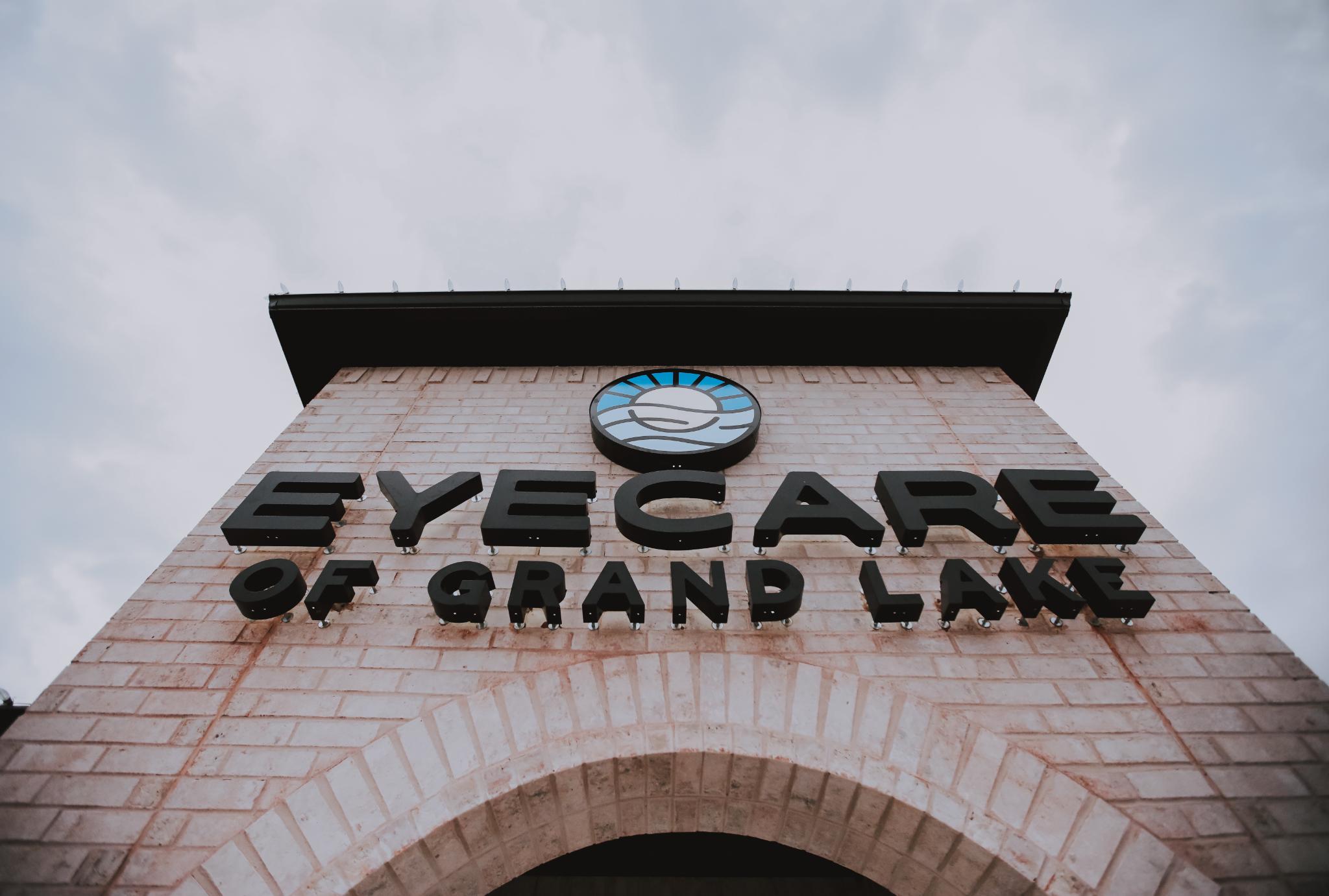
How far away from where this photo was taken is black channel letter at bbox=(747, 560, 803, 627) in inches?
130

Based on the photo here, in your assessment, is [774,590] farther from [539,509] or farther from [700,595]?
[539,509]

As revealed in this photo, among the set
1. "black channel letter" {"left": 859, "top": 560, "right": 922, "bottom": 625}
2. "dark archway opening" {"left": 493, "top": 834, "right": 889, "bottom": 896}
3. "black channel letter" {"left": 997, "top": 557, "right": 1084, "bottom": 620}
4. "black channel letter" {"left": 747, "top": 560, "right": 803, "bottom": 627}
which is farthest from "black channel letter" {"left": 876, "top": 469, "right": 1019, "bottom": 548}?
"dark archway opening" {"left": 493, "top": 834, "right": 889, "bottom": 896}

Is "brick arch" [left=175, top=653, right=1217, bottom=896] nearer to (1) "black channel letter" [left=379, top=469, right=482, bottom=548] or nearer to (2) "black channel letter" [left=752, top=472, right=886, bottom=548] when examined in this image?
(2) "black channel letter" [left=752, top=472, right=886, bottom=548]

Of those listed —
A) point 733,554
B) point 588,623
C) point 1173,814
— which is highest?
point 733,554

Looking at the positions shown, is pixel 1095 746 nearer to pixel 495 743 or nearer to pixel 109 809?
pixel 495 743

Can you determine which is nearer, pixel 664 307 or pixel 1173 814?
pixel 1173 814

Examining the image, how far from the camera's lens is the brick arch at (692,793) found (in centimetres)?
256

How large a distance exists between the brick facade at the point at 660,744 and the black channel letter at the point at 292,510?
21 centimetres

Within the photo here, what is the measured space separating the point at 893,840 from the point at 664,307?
4.22 meters

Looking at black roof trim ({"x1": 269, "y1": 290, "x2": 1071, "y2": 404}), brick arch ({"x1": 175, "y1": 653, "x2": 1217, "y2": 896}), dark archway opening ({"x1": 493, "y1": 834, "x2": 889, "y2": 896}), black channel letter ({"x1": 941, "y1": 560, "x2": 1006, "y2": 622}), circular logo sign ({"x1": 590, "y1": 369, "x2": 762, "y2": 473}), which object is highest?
black roof trim ({"x1": 269, "y1": 290, "x2": 1071, "y2": 404})

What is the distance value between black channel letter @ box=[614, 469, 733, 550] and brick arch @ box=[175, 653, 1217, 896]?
745 mm

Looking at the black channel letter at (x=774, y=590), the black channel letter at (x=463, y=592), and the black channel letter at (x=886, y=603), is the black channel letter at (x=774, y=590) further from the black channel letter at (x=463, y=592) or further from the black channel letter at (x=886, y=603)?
the black channel letter at (x=463, y=592)

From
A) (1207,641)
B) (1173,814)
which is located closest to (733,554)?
(1173,814)

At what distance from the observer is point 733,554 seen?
380 centimetres
